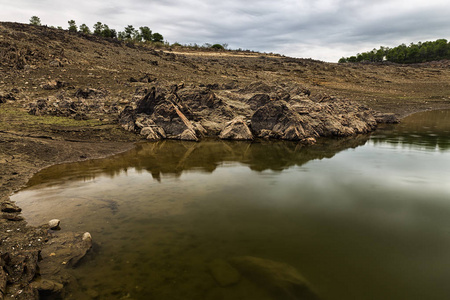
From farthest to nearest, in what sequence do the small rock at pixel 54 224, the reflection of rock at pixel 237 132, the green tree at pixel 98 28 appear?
the green tree at pixel 98 28 < the reflection of rock at pixel 237 132 < the small rock at pixel 54 224

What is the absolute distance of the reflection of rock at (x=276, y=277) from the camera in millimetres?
5594

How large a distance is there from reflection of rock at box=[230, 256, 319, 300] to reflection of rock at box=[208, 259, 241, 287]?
18 cm

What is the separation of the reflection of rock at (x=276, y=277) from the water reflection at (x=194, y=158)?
766 cm

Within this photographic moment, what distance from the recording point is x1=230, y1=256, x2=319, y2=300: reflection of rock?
559cm

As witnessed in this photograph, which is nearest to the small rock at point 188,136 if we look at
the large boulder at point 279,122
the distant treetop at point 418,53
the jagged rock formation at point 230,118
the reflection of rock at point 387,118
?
the jagged rock formation at point 230,118

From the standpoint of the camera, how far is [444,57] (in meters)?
96.8

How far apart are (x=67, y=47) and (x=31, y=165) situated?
37.2 meters

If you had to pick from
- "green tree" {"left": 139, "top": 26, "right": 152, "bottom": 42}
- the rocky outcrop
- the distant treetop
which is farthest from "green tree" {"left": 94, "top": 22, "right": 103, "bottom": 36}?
the distant treetop

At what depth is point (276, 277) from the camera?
6016mm

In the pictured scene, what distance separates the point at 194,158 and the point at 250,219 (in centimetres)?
832

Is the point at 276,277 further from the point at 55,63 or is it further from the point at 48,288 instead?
the point at 55,63

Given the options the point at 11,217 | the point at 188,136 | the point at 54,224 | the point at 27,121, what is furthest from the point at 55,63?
the point at 54,224

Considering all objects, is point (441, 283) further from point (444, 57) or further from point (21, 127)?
point (444, 57)

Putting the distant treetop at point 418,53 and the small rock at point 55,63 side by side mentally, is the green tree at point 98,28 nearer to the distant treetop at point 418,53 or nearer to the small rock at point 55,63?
the small rock at point 55,63
